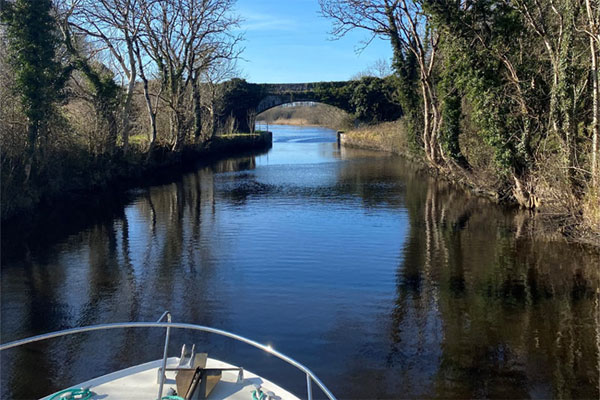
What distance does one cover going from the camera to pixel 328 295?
9.17m

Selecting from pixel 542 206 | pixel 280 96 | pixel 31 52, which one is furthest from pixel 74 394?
pixel 280 96

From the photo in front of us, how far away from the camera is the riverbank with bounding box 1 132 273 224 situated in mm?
15508

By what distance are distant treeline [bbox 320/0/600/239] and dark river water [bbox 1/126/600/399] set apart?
1282 millimetres

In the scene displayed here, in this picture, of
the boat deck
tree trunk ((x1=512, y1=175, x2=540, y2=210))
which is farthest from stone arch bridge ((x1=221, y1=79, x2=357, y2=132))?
the boat deck

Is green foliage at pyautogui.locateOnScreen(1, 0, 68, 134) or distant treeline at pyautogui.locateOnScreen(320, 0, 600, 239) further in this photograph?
green foliage at pyautogui.locateOnScreen(1, 0, 68, 134)

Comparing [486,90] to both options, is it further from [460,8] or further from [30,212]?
[30,212]

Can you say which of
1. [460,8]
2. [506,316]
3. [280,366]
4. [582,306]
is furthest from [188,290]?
[460,8]

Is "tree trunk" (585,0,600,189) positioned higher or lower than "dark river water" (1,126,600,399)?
higher

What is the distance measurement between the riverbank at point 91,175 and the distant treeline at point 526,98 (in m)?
13.0

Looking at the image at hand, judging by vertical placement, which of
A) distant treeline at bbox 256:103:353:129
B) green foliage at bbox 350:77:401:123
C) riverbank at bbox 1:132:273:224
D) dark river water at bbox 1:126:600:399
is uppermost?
distant treeline at bbox 256:103:353:129

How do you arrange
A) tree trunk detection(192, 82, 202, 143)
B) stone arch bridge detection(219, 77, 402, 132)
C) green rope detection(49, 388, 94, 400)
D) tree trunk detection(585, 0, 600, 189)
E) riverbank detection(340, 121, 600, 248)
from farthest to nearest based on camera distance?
1. stone arch bridge detection(219, 77, 402, 132)
2. tree trunk detection(192, 82, 202, 143)
3. riverbank detection(340, 121, 600, 248)
4. tree trunk detection(585, 0, 600, 189)
5. green rope detection(49, 388, 94, 400)

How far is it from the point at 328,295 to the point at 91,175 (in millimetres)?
15508

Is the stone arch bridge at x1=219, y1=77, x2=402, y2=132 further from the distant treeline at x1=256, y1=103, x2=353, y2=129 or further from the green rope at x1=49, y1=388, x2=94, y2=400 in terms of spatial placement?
the green rope at x1=49, y1=388, x2=94, y2=400

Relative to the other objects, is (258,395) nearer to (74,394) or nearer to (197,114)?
(74,394)
